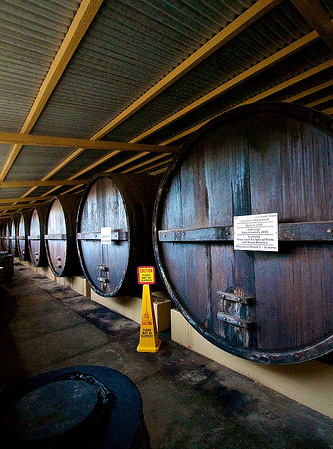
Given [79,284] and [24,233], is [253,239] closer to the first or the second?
[79,284]

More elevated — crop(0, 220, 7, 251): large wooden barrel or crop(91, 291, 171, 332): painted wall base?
crop(0, 220, 7, 251): large wooden barrel

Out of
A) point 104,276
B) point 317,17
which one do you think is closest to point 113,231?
point 104,276

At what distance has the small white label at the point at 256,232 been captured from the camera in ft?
5.53

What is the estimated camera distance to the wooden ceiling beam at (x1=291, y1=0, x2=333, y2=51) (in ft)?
5.00

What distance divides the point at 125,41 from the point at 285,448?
2.88 meters

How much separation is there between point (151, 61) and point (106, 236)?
207 cm

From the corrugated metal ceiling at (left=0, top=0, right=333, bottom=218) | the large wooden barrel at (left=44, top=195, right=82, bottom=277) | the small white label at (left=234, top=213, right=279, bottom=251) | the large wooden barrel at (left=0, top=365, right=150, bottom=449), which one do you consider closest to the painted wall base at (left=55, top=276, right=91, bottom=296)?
the large wooden barrel at (left=44, top=195, right=82, bottom=277)

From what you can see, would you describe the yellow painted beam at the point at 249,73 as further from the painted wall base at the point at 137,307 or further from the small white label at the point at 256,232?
the painted wall base at the point at 137,307

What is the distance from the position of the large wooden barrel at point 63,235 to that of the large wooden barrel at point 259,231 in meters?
3.16

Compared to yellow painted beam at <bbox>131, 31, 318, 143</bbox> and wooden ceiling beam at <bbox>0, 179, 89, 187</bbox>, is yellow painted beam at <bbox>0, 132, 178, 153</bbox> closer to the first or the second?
yellow painted beam at <bbox>131, 31, 318, 143</bbox>

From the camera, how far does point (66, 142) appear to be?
3.63 meters

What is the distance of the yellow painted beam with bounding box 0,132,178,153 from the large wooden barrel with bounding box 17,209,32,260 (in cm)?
524

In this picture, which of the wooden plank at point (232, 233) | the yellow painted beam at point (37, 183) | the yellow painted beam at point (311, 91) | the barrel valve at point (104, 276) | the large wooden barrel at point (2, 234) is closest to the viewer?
the wooden plank at point (232, 233)

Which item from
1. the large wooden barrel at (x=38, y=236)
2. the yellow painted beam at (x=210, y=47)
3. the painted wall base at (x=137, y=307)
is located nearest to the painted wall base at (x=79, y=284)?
the painted wall base at (x=137, y=307)
